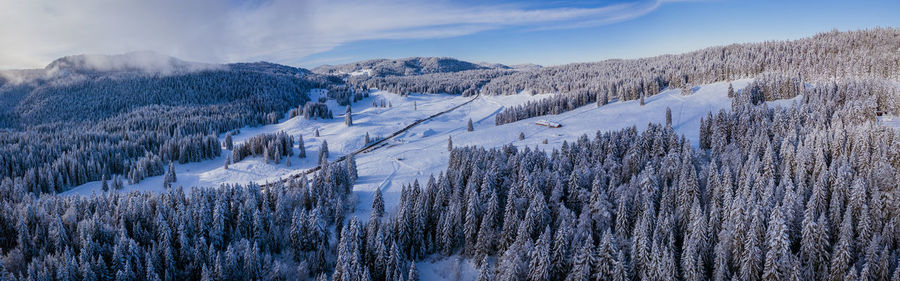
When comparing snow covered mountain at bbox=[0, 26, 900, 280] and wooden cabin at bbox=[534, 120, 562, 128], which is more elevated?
wooden cabin at bbox=[534, 120, 562, 128]

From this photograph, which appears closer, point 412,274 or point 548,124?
point 412,274

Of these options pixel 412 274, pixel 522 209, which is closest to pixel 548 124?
pixel 522 209

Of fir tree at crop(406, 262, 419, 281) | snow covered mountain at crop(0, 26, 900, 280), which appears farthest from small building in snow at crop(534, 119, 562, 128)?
fir tree at crop(406, 262, 419, 281)

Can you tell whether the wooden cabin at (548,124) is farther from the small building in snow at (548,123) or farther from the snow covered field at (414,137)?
the snow covered field at (414,137)

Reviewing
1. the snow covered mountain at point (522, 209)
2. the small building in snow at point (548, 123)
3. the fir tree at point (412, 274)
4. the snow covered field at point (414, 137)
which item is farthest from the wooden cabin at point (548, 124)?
the fir tree at point (412, 274)

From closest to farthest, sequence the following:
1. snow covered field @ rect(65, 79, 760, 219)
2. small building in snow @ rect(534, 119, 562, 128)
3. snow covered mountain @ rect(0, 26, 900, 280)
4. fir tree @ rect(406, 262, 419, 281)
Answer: snow covered mountain @ rect(0, 26, 900, 280) → fir tree @ rect(406, 262, 419, 281) → snow covered field @ rect(65, 79, 760, 219) → small building in snow @ rect(534, 119, 562, 128)

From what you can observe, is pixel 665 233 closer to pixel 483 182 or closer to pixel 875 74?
pixel 483 182

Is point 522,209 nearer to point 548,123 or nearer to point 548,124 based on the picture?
point 548,124

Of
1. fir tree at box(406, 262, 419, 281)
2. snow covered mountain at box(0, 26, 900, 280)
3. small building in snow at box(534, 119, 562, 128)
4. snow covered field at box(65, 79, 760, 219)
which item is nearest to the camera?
snow covered mountain at box(0, 26, 900, 280)

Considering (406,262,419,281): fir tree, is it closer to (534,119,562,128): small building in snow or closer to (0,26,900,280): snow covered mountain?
(0,26,900,280): snow covered mountain
